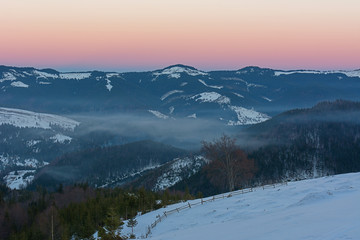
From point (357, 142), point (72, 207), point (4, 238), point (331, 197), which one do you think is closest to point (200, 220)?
point (331, 197)

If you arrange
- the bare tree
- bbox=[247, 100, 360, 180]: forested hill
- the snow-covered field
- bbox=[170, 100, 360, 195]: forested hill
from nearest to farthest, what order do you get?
the snow-covered field → the bare tree → bbox=[170, 100, 360, 195]: forested hill → bbox=[247, 100, 360, 180]: forested hill

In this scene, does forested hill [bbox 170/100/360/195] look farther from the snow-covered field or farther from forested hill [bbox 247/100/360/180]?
the snow-covered field

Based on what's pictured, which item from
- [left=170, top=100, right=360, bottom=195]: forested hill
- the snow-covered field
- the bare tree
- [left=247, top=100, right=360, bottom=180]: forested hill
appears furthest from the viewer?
[left=247, top=100, right=360, bottom=180]: forested hill

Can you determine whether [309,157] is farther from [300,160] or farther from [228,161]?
[228,161]

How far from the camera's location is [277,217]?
2472 centimetres

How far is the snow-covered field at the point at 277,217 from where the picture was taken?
18938 mm

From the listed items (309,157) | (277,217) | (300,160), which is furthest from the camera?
(309,157)

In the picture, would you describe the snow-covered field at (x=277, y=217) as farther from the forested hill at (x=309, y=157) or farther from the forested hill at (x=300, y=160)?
the forested hill at (x=309, y=157)

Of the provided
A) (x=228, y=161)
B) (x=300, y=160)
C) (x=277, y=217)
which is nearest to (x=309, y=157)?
(x=300, y=160)

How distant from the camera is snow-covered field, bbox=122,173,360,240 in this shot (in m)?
18.9

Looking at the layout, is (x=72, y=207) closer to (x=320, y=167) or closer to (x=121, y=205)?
(x=121, y=205)

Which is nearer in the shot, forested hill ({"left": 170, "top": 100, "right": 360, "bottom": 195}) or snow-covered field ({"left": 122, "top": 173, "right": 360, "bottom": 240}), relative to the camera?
snow-covered field ({"left": 122, "top": 173, "right": 360, "bottom": 240})

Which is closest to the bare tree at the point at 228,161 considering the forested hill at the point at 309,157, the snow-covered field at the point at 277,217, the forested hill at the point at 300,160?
the snow-covered field at the point at 277,217

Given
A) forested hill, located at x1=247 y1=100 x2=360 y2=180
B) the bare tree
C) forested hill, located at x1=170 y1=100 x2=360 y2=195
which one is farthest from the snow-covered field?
forested hill, located at x1=247 y1=100 x2=360 y2=180
